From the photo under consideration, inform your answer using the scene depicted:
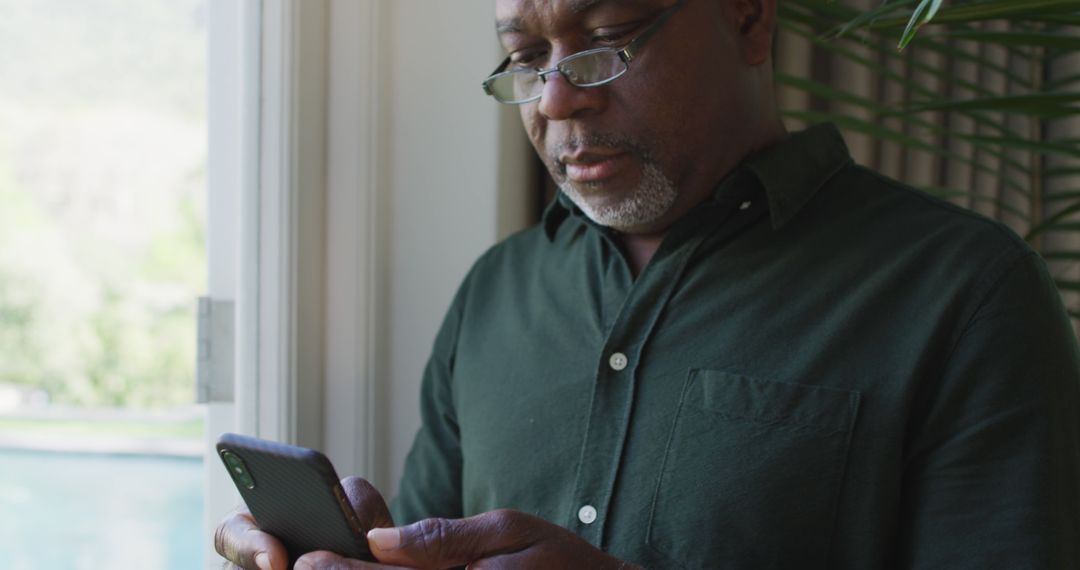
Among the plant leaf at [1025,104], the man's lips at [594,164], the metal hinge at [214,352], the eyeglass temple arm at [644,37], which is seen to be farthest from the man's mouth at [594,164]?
the metal hinge at [214,352]

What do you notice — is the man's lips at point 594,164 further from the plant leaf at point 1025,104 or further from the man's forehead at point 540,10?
the plant leaf at point 1025,104

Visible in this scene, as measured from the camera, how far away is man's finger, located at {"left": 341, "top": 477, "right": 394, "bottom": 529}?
3.20 ft

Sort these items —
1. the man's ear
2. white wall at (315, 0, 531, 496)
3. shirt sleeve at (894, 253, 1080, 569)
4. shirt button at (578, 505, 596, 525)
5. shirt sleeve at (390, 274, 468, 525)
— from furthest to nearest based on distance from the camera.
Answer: white wall at (315, 0, 531, 496) < shirt sleeve at (390, 274, 468, 525) < the man's ear < shirt button at (578, 505, 596, 525) < shirt sleeve at (894, 253, 1080, 569)

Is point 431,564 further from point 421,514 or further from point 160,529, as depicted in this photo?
point 160,529

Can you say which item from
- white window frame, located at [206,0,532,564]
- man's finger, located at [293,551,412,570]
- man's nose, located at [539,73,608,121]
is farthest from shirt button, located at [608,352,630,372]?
white window frame, located at [206,0,532,564]

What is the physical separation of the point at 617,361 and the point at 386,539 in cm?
37

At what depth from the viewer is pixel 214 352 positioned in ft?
4.43

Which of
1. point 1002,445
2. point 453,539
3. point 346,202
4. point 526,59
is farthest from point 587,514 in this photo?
point 346,202

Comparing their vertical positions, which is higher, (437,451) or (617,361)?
(617,361)

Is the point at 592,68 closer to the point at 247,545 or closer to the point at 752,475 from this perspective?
the point at 752,475

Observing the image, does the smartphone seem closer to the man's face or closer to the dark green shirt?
the dark green shirt

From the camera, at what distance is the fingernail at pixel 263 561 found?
2.98ft

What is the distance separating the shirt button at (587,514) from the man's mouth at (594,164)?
347 mm

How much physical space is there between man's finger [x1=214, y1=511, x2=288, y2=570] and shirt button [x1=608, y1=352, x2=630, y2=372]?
0.38 metres
